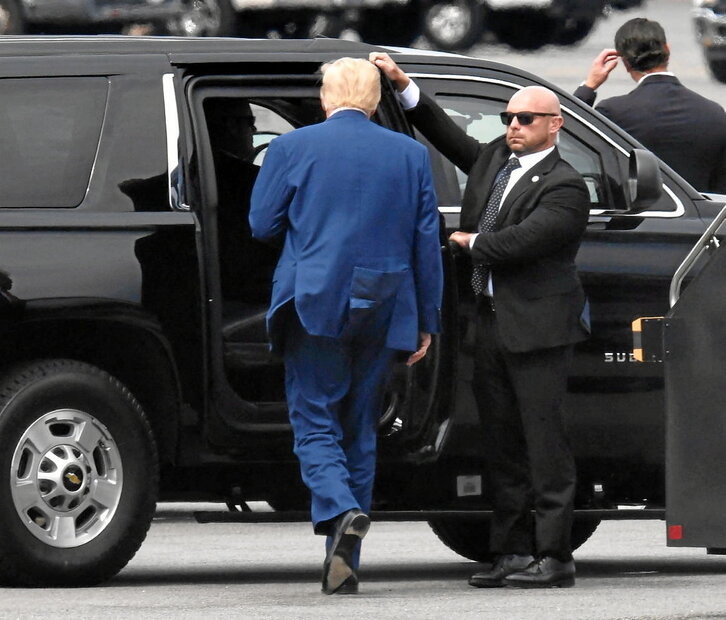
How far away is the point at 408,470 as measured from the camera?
8.29 m

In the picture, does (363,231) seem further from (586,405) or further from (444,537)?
(444,537)

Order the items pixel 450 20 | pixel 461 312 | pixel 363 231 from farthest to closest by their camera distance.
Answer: pixel 450 20, pixel 461 312, pixel 363 231

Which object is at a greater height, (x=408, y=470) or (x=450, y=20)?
(x=450, y=20)

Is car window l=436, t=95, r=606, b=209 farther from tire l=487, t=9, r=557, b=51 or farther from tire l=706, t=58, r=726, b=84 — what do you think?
tire l=706, t=58, r=726, b=84

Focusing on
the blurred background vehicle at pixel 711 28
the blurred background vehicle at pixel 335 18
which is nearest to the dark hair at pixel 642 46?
the blurred background vehicle at pixel 335 18

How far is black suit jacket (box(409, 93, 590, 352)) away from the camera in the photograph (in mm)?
7898

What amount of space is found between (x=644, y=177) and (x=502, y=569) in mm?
1486

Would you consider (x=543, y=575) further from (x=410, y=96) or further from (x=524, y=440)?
(x=410, y=96)

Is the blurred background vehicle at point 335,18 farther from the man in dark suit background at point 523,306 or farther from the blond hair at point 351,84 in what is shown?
the blond hair at point 351,84

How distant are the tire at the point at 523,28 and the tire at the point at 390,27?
87cm

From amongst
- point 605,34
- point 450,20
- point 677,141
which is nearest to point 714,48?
point 450,20

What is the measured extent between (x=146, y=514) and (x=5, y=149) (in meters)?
1.35

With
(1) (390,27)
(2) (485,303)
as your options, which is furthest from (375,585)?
(1) (390,27)

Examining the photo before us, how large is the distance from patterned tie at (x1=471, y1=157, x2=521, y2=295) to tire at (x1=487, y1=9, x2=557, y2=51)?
17.5m
